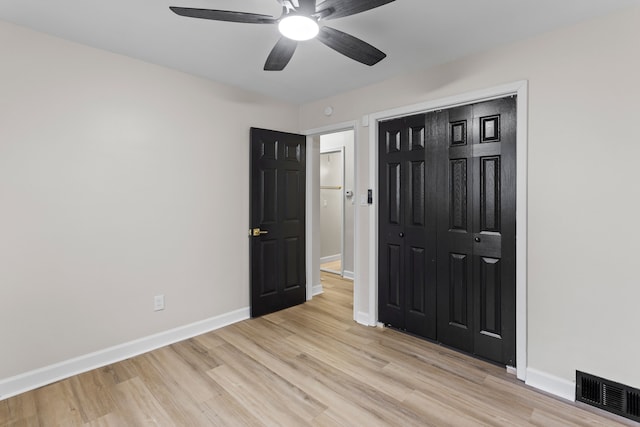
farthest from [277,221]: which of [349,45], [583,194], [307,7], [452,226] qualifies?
[583,194]

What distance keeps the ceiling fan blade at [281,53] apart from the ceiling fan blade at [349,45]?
0.69ft

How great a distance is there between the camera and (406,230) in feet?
9.70

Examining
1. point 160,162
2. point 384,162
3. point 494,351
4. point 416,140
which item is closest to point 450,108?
point 416,140

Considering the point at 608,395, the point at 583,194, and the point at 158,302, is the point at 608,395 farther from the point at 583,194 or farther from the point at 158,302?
the point at 158,302

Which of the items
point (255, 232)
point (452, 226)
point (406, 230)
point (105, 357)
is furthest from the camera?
point (255, 232)

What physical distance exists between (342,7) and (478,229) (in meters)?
1.88

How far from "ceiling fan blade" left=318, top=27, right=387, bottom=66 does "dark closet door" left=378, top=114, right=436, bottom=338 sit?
1.04m

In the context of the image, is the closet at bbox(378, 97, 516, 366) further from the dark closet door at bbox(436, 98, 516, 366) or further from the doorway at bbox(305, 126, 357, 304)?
the doorway at bbox(305, 126, 357, 304)

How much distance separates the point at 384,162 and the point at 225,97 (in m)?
1.75

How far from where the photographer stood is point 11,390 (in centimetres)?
210

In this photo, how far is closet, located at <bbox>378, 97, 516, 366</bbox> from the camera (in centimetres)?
237

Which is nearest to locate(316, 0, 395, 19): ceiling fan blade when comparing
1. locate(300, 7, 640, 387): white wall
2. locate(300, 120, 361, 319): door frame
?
→ locate(300, 7, 640, 387): white wall

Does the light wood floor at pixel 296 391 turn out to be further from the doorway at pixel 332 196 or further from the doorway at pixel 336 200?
the doorway at pixel 336 200

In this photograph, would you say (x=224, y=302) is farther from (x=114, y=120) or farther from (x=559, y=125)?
(x=559, y=125)
